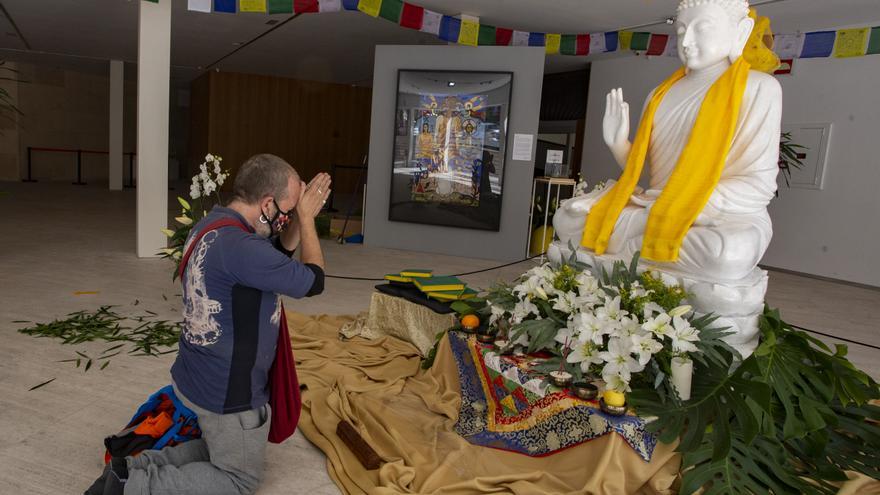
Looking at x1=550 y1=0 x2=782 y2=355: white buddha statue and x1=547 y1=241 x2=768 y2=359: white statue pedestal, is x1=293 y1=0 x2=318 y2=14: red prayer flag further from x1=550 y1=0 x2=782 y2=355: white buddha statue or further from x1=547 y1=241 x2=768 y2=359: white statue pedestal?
x1=547 y1=241 x2=768 y2=359: white statue pedestal

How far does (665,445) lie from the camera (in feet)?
6.37

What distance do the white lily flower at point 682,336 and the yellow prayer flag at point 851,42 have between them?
516cm

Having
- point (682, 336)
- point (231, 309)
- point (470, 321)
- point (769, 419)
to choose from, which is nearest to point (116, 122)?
point (470, 321)

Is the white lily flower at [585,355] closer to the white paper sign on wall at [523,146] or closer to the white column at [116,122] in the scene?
the white paper sign on wall at [523,146]

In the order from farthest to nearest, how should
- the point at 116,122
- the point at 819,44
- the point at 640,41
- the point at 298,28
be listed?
1. the point at 116,122
2. the point at 298,28
3. the point at 640,41
4. the point at 819,44

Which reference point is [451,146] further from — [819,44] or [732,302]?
[732,302]

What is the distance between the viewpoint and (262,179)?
187 cm

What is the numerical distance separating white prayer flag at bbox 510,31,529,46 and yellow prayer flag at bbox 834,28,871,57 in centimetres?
307

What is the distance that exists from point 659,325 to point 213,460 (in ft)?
4.78

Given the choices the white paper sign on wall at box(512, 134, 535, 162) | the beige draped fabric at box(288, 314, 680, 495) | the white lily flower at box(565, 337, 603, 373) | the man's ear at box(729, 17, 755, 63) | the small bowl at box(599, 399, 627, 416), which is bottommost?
the beige draped fabric at box(288, 314, 680, 495)

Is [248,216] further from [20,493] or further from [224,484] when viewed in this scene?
[20,493]

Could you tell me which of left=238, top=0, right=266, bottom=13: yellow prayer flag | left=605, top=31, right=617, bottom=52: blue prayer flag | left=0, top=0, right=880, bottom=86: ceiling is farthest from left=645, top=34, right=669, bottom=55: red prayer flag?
left=238, top=0, right=266, bottom=13: yellow prayer flag

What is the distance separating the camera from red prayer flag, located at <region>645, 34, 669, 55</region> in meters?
6.70

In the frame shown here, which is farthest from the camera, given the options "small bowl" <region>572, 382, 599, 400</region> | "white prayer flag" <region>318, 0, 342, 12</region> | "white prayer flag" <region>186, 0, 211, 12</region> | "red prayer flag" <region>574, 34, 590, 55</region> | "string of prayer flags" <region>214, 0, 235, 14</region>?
"red prayer flag" <region>574, 34, 590, 55</region>
